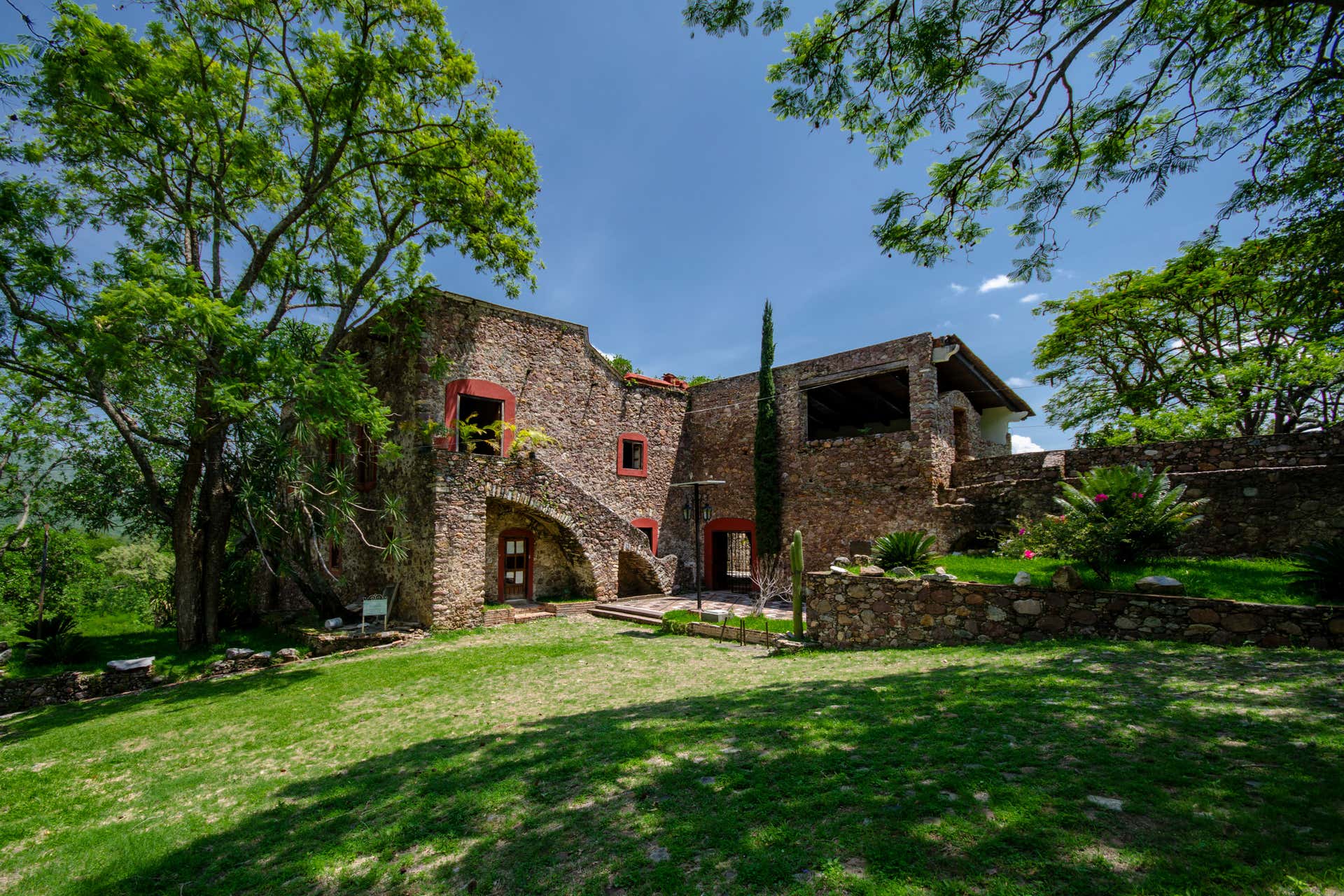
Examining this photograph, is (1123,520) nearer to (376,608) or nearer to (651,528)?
(651,528)

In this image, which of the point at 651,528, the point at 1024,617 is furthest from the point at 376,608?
the point at 1024,617

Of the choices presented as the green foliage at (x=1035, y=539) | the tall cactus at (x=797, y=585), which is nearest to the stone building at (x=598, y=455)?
the green foliage at (x=1035, y=539)

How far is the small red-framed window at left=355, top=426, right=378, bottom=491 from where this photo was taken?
12.9 metres

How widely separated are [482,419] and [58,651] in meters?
8.11

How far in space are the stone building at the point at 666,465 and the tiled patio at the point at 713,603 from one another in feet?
2.09

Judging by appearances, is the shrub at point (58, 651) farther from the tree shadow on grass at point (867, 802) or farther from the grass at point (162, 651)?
the tree shadow on grass at point (867, 802)

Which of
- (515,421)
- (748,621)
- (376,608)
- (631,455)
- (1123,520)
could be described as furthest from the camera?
(631,455)

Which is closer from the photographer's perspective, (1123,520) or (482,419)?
(1123,520)

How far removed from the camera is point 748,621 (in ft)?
31.6

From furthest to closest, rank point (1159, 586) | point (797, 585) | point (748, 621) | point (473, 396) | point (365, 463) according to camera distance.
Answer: point (365, 463) → point (473, 396) → point (748, 621) → point (797, 585) → point (1159, 586)

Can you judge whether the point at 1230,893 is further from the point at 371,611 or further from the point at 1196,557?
the point at 371,611

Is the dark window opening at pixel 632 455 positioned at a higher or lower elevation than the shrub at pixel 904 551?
higher

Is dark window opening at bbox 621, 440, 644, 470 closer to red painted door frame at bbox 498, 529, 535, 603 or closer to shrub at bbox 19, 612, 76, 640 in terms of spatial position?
red painted door frame at bbox 498, 529, 535, 603

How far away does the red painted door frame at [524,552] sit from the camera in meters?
13.2
